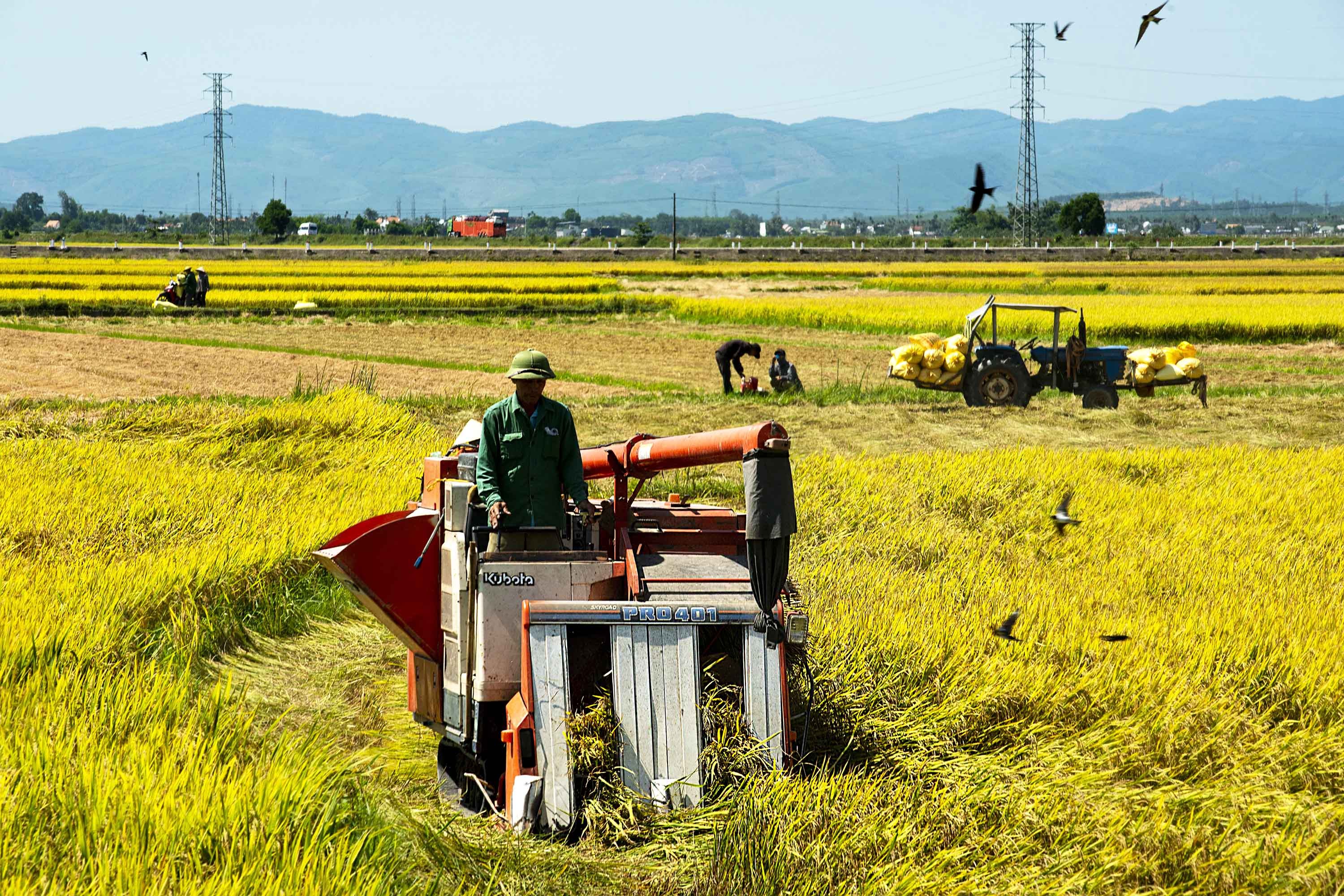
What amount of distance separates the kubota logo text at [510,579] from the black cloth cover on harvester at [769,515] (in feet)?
3.85

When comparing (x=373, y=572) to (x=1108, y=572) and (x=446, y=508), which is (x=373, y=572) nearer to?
(x=446, y=508)

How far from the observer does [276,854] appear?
4.26 m

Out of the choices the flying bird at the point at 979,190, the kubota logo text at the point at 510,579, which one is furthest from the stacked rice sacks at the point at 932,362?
the kubota logo text at the point at 510,579

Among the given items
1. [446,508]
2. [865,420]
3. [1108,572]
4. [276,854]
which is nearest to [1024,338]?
[865,420]

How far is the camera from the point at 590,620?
18.1ft

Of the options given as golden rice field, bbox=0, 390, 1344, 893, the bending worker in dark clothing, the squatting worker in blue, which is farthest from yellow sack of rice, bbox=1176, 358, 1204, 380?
the squatting worker in blue

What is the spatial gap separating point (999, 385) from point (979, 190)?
34.4 ft

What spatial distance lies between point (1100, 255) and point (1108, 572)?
5998 cm

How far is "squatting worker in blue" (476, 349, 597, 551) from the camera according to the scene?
247 inches

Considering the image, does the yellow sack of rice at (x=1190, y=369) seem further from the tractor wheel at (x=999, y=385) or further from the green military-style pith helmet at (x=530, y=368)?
the green military-style pith helmet at (x=530, y=368)

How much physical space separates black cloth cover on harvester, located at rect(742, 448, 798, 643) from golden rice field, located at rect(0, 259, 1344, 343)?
23454 millimetres

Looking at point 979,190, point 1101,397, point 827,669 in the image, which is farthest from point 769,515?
point 1101,397

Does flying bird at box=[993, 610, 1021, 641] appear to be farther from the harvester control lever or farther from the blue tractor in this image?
the blue tractor

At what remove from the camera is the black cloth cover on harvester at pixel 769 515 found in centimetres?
526
